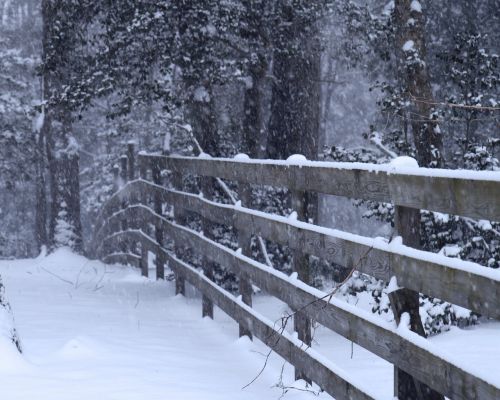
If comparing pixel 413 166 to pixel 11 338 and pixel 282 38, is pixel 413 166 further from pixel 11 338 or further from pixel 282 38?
pixel 282 38

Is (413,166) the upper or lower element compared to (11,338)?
upper

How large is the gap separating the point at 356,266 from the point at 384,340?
0.44m

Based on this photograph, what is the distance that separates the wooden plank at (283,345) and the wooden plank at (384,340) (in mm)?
255

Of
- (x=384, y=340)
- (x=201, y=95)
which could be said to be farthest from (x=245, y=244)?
→ (x=201, y=95)

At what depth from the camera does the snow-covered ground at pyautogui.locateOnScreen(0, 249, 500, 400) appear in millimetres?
4352

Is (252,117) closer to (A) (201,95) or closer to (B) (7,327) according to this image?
(A) (201,95)

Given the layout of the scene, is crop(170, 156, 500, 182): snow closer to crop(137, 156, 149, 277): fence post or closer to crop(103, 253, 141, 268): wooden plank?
crop(137, 156, 149, 277): fence post

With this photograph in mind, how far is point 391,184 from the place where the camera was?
357 cm

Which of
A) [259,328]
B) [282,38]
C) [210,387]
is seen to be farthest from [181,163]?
[282,38]

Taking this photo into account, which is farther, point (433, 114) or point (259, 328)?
point (433, 114)

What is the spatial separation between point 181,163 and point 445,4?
13835 millimetres

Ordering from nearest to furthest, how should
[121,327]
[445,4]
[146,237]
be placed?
[121,327] → [146,237] → [445,4]

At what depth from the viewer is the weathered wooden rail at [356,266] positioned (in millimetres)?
2920

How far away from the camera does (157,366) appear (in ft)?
16.8
